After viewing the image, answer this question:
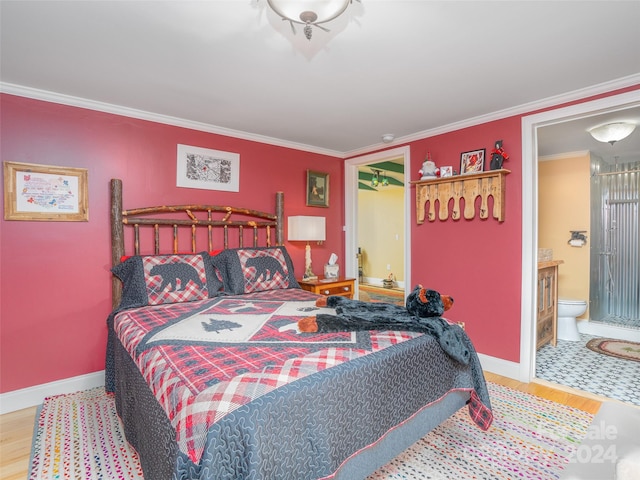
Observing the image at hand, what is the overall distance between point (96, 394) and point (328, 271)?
2.52 m

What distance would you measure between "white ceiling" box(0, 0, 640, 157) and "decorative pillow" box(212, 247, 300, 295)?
1.31 m

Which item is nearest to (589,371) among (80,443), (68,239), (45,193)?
(80,443)

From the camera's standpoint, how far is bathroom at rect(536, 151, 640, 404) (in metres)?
4.20

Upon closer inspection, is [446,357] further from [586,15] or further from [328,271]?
[328,271]

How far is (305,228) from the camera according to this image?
3826 mm

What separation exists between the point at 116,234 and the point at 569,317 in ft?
16.1

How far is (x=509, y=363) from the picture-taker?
3016mm

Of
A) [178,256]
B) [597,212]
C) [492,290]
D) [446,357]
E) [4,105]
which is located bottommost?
[446,357]

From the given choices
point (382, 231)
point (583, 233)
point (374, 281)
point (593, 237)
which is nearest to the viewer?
point (583, 233)

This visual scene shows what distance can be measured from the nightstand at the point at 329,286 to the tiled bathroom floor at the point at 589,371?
2011 millimetres

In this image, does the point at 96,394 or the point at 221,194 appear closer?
the point at 96,394

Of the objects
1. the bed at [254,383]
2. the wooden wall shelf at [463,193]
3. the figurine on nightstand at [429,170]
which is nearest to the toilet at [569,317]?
the wooden wall shelf at [463,193]

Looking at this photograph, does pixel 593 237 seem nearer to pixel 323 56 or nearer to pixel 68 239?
pixel 323 56

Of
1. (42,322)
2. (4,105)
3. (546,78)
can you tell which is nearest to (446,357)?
(546,78)
